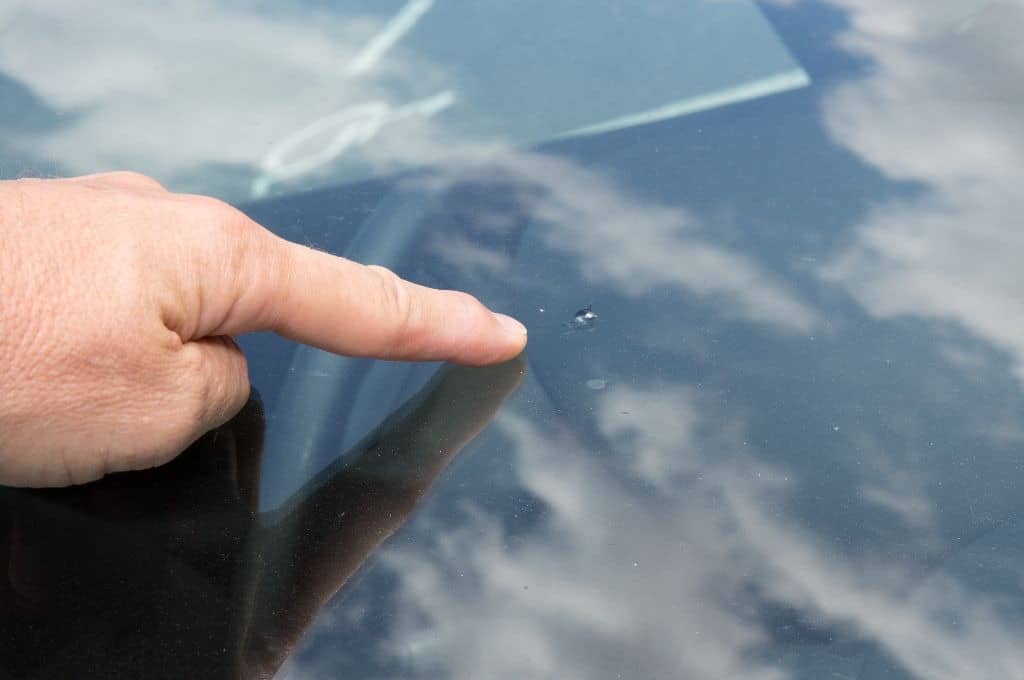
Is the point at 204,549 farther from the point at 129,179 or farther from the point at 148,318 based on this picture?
the point at 129,179

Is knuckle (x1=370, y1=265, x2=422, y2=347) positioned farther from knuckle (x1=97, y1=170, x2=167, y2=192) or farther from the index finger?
knuckle (x1=97, y1=170, x2=167, y2=192)

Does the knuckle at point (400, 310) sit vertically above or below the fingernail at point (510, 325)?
above

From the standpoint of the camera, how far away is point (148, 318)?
2.86ft

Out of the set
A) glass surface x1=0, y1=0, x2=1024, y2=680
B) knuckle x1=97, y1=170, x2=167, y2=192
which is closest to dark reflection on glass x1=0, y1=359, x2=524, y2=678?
glass surface x1=0, y1=0, x2=1024, y2=680

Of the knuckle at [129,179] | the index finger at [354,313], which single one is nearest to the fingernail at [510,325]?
the index finger at [354,313]

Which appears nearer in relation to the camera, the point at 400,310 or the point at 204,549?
the point at 204,549

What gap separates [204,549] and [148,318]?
0.66 feet

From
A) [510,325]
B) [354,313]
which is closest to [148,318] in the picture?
[354,313]

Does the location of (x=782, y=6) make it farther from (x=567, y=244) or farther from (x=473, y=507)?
(x=473, y=507)

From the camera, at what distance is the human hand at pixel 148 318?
86 cm

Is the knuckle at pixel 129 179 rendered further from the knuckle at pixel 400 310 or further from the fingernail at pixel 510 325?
the fingernail at pixel 510 325

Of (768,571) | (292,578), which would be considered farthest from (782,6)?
(292,578)

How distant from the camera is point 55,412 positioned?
876 mm

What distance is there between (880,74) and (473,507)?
793 mm
